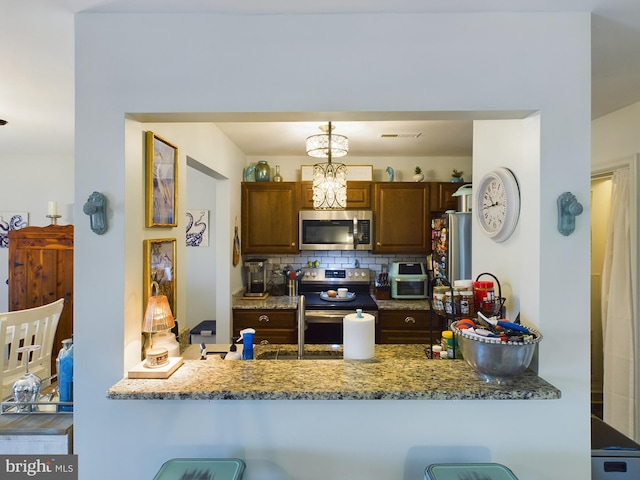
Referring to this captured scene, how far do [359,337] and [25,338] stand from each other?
102 inches

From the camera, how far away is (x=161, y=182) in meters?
1.72

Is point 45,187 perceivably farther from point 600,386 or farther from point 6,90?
point 600,386

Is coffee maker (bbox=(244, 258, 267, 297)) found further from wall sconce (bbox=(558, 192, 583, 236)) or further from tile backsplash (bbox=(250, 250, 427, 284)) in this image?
wall sconce (bbox=(558, 192, 583, 236))

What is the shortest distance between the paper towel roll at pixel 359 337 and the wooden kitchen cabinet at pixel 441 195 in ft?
7.99

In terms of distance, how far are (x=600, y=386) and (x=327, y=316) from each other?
2.87 m

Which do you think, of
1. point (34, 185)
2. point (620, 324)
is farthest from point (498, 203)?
point (34, 185)

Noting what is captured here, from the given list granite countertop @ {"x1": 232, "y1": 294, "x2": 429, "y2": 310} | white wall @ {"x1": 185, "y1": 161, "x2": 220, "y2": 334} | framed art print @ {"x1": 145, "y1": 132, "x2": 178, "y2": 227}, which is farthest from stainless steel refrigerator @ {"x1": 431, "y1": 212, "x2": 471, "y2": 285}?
white wall @ {"x1": 185, "y1": 161, "x2": 220, "y2": 334}

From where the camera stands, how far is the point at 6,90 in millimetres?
2100

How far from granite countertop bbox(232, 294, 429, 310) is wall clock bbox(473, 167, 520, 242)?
5.03ft

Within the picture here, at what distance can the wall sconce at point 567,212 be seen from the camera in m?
1.32

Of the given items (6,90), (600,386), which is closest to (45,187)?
(6,90)

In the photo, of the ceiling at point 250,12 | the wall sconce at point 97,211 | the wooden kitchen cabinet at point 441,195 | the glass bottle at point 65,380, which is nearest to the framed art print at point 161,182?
the wall sconce at point 97,211

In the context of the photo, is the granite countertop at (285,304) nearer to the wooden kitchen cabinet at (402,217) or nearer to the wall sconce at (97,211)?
the wooden kitchen cabinet at (402,217)

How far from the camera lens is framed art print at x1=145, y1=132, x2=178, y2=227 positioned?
1586 millimetres
